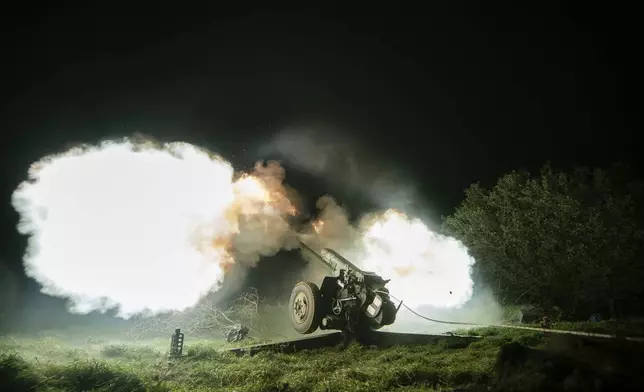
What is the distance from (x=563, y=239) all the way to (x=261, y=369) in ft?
63.3

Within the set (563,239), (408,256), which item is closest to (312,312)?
(408,256)

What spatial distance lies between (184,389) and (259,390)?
76.0 inches

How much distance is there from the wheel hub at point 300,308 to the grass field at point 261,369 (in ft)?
7.53

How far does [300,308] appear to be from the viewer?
16531mm

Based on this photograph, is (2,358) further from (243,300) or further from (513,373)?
(243,300)

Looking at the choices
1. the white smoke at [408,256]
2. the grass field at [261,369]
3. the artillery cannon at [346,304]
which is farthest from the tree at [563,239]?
the artillery cannon at [346,304]

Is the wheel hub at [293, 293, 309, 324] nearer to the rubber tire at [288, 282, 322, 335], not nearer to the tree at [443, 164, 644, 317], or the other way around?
the rubber tire at [288, 282, 322, 335]

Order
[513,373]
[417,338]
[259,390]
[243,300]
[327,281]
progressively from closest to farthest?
[513,373]
[259,390]
[417,338]
[327,281]
[243,300]

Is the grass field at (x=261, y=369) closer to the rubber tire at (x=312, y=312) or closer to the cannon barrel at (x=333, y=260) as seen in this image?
the rubber tire at (x=312, y=312)

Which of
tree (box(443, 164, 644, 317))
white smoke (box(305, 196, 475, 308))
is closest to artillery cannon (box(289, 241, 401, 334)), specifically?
white smoke (box(305, 196, 475, 308))

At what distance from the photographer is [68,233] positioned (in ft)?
57.6

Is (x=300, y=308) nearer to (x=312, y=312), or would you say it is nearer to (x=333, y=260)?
(x=312, y=312)

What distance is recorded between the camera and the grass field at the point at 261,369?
893cm

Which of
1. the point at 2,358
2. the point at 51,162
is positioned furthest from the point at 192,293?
the point at 2,358
